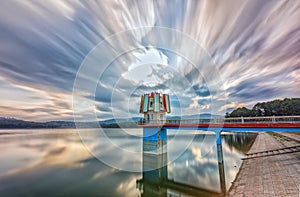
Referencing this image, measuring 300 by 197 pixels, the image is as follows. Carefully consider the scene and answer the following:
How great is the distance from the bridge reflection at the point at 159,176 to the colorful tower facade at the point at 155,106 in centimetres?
218

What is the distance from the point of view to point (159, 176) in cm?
1361

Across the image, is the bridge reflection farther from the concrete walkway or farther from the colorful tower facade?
the colorful tower facade

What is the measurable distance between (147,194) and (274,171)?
29.4ft

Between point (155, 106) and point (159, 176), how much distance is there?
8.38m

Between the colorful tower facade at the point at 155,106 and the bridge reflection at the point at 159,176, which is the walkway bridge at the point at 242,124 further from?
the bridge reflection at the point at 159,176

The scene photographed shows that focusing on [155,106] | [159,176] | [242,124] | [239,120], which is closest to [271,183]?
[242,124]

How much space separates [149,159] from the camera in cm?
1766

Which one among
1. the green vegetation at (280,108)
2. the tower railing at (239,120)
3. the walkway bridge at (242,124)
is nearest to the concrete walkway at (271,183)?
the walkway bridge at (242,124)

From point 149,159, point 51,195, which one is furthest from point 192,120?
point 51,195

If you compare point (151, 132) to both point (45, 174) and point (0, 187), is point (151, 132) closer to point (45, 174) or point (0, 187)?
point (45, 174)

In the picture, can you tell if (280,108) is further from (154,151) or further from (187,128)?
(154,151)

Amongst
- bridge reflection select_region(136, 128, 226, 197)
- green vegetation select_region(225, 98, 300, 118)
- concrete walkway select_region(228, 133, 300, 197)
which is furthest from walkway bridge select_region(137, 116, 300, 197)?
green vegetation select_region(225, 98, 300, 118)

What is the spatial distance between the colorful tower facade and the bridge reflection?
86.0 inches

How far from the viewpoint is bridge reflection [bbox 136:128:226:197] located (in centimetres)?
1022
